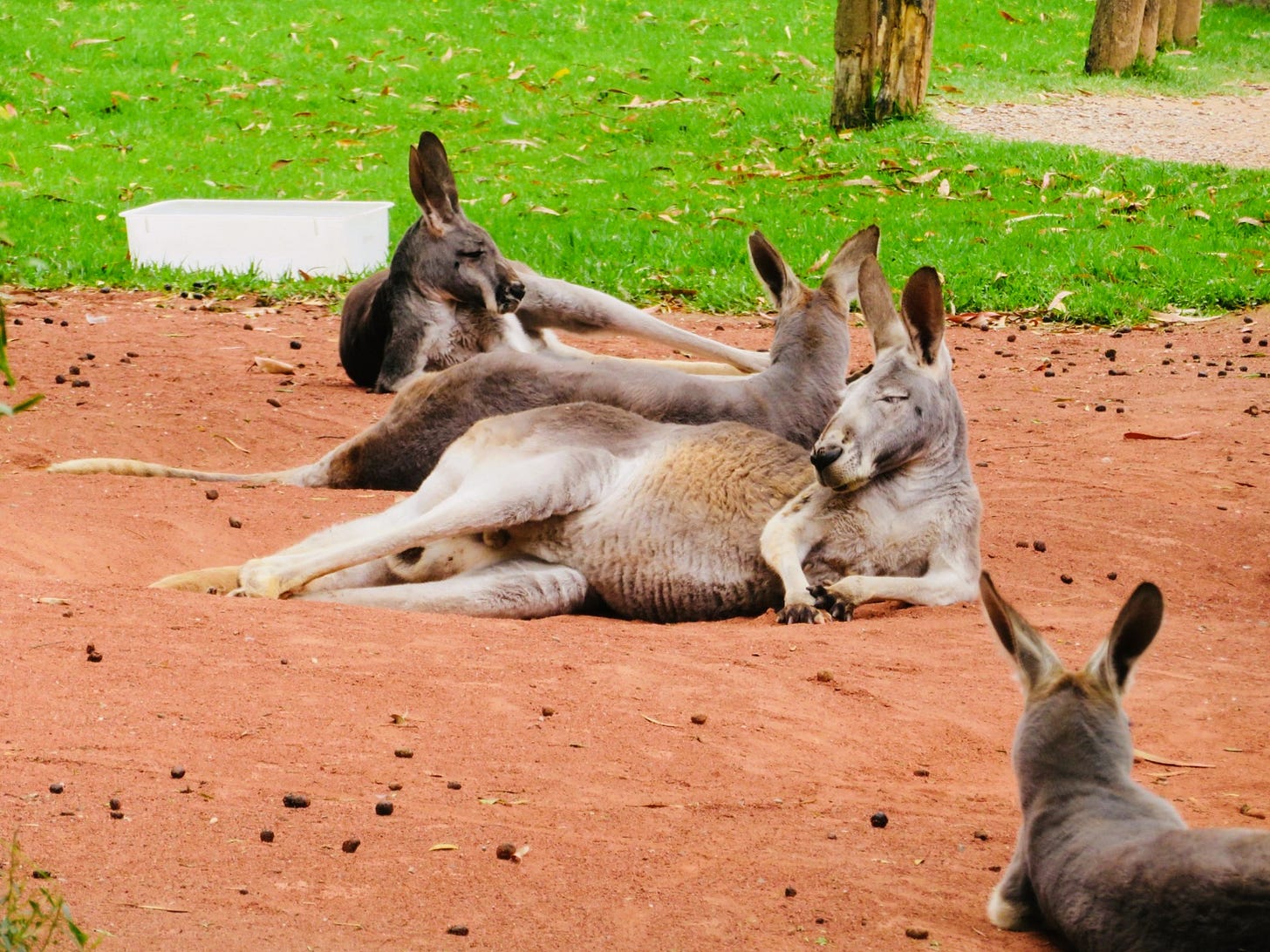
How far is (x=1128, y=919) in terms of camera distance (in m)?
2.37

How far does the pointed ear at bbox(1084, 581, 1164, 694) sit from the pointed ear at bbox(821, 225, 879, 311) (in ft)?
10.6

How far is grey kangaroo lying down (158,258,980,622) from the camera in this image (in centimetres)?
467

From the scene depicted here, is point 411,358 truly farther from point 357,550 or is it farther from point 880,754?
point 880,754

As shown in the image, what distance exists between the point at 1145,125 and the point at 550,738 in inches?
535

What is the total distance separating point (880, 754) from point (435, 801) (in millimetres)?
1062

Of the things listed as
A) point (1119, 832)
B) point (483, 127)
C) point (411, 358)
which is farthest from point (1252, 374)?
point (483, 127)

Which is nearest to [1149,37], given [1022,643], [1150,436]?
[1150,436]

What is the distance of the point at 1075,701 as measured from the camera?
9.03 ft

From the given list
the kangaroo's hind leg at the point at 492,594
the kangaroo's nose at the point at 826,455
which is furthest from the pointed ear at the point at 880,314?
the kangaroo's hind leg at the point at 492,594

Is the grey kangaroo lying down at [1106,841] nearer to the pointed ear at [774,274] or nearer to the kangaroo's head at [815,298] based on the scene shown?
the kangaroo's head at [815,298]

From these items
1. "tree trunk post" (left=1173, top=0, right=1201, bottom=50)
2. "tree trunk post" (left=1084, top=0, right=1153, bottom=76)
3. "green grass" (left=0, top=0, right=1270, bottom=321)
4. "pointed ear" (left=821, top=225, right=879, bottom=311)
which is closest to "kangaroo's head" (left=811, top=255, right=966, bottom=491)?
"pointed ear" (left=821, top=225, right=879, bottom=311)

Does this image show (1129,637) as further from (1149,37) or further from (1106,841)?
(1149,37)

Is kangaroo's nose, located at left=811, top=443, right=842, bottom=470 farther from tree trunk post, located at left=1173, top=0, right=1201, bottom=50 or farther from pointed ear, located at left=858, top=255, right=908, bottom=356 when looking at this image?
tree trunk post, located at left=1173, top=0, right=1201, bottom=50

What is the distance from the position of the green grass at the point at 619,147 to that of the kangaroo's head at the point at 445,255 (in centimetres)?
251
